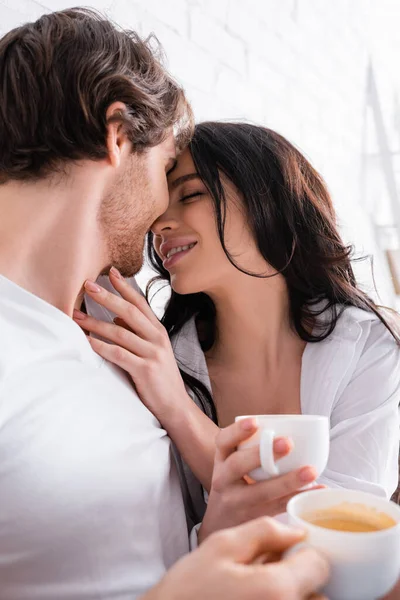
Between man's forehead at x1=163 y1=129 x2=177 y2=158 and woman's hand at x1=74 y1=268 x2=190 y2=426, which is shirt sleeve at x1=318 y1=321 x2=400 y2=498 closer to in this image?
woman's hand at x1=74 y1=268 x2=190 y2=426

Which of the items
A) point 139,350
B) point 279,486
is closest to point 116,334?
point 139,350

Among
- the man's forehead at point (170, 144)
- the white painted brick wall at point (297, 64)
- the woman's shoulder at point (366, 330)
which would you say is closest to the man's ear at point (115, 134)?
the man's forehead at point (170, 144)

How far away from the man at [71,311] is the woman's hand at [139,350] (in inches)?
1.1

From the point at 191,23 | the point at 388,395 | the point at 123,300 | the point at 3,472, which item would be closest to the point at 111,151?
the point at 123,300

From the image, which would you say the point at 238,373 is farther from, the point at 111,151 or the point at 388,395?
the point at 111,151

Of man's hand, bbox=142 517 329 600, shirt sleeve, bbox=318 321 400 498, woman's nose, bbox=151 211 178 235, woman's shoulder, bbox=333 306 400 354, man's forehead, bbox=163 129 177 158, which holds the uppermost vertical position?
man's forehead, bbox=163 129 177 158

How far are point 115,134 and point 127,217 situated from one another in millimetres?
145

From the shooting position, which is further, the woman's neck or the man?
the woman's neck

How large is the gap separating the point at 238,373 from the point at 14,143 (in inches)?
28.3

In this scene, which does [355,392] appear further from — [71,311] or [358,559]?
[358,559]

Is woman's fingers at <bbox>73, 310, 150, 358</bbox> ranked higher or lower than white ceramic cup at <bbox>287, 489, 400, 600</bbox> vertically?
lower

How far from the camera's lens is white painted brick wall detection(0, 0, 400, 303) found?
1701 millimetres

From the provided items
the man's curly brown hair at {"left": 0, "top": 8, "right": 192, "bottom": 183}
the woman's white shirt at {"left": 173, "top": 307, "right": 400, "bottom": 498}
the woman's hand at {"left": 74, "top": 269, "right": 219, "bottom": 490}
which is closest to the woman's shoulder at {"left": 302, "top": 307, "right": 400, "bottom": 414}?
the woman's white shirt at {"left": 173, "top": 307, "right": 400, "bottom": 498}

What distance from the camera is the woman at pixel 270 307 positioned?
1.24 metres
